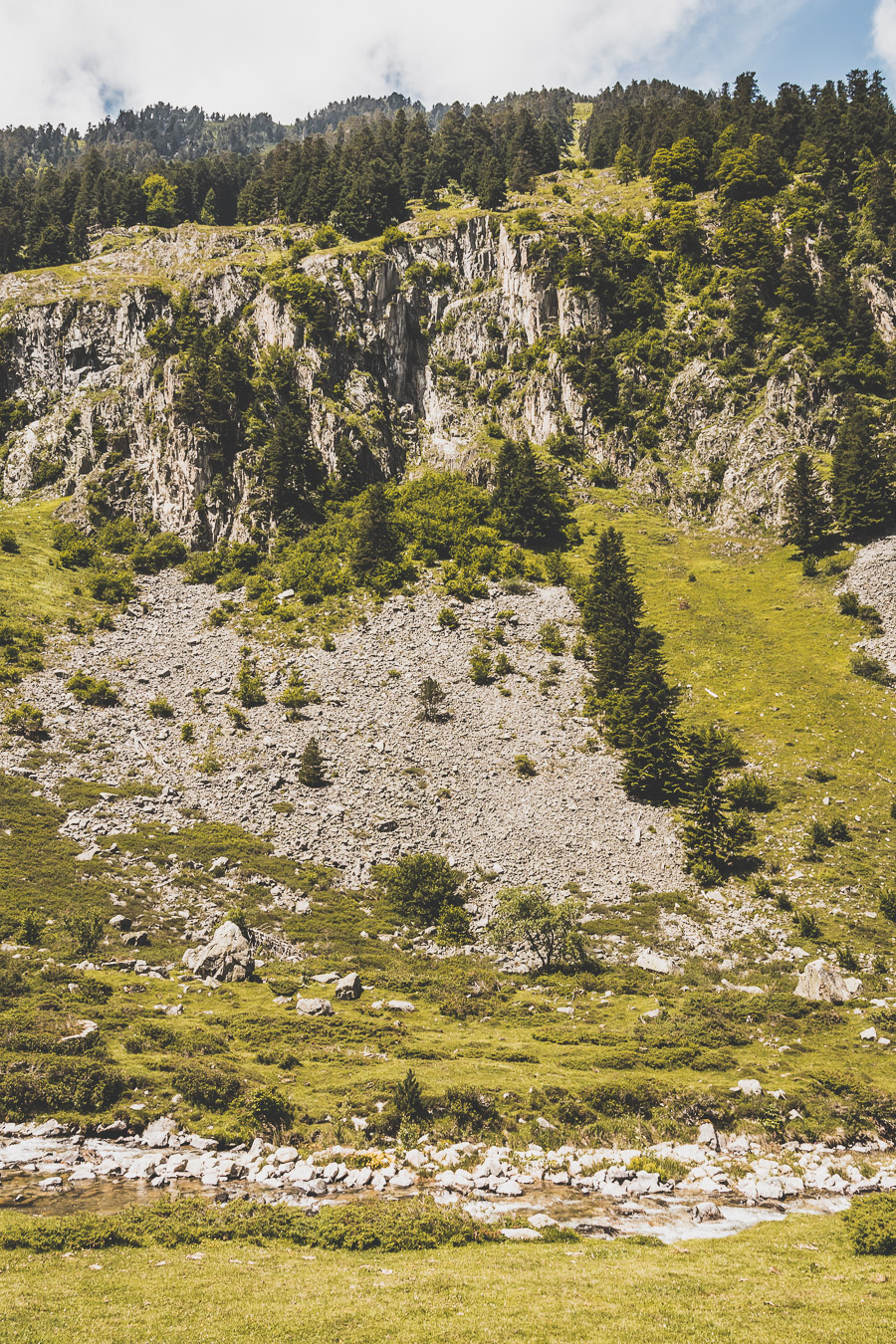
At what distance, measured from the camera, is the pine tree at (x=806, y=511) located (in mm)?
72375

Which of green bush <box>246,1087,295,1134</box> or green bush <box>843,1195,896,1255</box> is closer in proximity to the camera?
green bush <box>843,1195,896,1255</box>

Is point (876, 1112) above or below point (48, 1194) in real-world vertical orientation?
below

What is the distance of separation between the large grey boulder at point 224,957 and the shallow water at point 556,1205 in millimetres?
16683

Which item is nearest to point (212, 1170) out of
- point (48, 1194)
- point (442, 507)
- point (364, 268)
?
point (48, 1194)

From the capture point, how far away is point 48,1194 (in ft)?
54.1

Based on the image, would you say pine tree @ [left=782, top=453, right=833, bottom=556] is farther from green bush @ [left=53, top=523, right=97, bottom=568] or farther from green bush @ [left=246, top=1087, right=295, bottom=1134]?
green bush @ [left=53, top=523, right=97, bottom=568]

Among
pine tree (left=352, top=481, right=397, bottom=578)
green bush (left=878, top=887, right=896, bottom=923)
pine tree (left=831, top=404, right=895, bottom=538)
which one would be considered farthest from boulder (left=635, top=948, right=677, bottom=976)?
pine tree (left=831, top=404, right=895, bottom=538)

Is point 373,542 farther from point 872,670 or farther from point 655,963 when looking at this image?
point 655,963

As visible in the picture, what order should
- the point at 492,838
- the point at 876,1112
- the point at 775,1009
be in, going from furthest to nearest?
1. the point at 492,838
2. the point at 775,1009
3. the point at 876,1112

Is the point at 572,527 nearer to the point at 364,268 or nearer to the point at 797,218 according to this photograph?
the point at 364,268

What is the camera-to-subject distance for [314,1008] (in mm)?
30469

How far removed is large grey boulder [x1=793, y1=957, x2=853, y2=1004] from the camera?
3177 centimetres

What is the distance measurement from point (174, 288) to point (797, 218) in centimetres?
9739

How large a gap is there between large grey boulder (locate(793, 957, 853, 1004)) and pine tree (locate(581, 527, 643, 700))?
29477 mm
